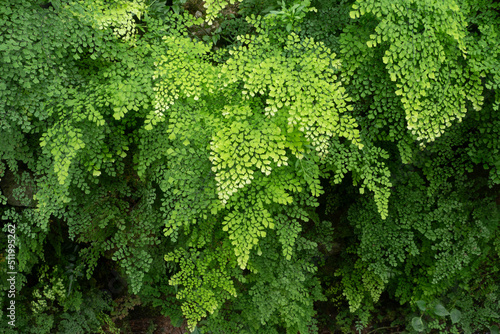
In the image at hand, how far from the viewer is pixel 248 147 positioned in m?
2.31

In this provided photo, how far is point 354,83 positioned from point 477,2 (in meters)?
1.17

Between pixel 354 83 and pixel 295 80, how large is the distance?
2.27 feet

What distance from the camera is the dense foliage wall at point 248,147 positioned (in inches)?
A: 95.2

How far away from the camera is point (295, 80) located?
2.32 metres

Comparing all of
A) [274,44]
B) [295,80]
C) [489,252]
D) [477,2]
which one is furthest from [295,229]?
[489,252]

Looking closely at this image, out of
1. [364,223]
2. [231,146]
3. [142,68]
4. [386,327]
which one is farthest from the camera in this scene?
[386,327]

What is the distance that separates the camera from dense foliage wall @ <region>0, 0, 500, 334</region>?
7.93 feet

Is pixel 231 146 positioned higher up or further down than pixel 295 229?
higher up

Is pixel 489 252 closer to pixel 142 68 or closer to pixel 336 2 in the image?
pixel 336 2

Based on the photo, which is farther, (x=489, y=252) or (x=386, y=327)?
(x=386, y=327)

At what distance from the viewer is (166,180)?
279 cm

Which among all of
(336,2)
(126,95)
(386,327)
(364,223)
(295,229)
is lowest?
(386,327)

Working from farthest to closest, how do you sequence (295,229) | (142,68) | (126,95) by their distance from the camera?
(295,229), (142,68), (126,95)

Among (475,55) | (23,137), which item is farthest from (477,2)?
(23,137)
